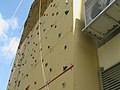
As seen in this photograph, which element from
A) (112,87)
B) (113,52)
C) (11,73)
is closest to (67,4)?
(113,52)

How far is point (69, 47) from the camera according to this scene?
321 cm

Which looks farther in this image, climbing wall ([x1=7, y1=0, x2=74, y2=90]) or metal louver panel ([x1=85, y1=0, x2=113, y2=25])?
climbing wall ([x1=7, y1=0, x2=74, y2=90])

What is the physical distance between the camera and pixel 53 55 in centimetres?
371

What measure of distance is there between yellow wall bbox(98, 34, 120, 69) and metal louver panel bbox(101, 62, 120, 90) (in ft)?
0.22

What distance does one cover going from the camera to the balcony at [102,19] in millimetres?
2793

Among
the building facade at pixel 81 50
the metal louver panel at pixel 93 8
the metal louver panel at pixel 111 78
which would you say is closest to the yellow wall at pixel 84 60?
the building facade at pixel 81 50

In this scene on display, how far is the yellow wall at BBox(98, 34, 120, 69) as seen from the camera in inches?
112

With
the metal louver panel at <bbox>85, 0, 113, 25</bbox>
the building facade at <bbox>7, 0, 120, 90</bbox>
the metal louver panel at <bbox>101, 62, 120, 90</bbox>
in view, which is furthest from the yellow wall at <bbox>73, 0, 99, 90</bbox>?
the metal louver panel at <bbox>85, 0, 113, 25</bbox>

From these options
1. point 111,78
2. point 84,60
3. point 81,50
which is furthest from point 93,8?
point 111,78

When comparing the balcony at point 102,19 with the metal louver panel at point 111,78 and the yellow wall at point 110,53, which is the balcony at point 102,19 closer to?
the yellow wall at point 110,53

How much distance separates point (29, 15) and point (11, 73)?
6.19 ft

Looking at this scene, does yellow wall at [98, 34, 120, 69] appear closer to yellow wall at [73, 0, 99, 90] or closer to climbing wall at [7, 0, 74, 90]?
yellow wall at [73, 0, 99, 90]

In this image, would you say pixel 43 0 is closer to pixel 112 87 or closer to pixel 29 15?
pixel 29 15

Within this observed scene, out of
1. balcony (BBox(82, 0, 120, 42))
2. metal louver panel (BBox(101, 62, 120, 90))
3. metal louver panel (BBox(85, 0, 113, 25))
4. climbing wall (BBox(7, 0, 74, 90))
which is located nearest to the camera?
metal louver panel (BBox(101, 62, 120, 90))
